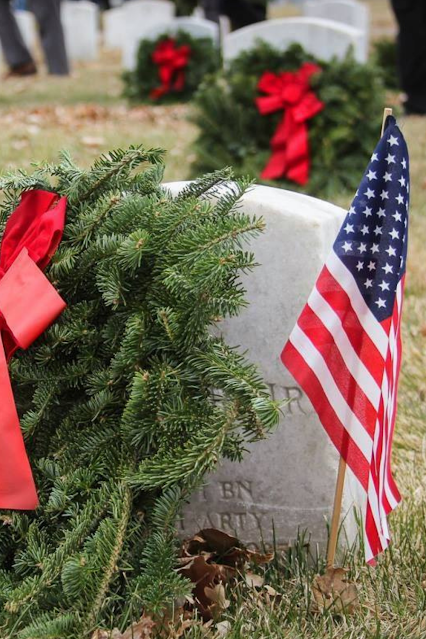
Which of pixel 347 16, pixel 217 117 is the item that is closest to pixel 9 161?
pixel 217 117

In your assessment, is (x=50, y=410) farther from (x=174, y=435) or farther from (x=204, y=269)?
(x=204, y=269)

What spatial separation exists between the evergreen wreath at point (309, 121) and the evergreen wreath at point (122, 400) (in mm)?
3962

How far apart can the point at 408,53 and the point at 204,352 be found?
7010 millimetres

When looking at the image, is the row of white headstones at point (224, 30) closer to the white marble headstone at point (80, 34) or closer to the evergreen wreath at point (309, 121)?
the white marble headstone at point (80, 34)

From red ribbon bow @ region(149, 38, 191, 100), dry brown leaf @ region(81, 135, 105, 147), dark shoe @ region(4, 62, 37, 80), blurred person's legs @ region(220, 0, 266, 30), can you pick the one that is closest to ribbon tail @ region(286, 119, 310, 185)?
dry brown leaf @ region(81, 135, 105, 147)

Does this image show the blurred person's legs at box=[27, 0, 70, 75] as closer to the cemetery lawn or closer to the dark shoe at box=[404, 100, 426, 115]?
the cemetery lawn

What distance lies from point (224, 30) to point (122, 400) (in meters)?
10.9

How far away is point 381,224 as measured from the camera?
2145mm

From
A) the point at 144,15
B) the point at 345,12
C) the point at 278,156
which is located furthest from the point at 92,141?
the point at 144,15

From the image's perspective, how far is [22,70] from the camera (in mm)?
13875

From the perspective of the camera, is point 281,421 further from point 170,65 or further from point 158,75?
point 158,75

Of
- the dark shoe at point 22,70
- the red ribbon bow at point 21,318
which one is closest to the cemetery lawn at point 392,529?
the red ribbon bow at point 21,318

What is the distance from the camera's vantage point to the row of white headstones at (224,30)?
21.2ft

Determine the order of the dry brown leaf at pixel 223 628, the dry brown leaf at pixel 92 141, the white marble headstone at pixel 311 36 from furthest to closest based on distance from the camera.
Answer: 1. the dry brown leaf at pixel 92 141
2. the white marble headstone at pixel 311 36
3. the dry brown leaf at pixel 223 628
